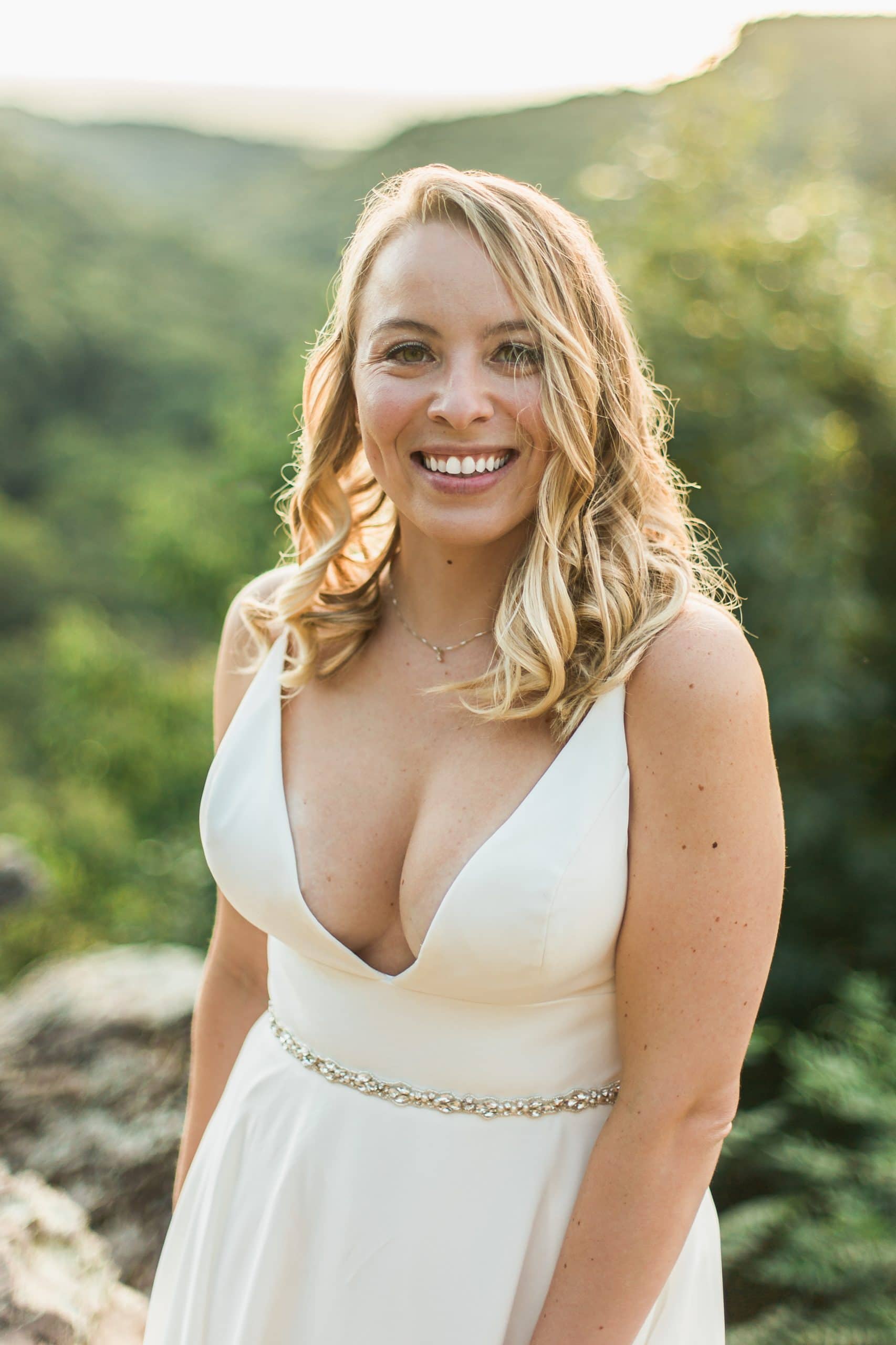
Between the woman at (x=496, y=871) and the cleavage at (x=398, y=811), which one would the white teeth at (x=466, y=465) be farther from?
the cleavage at (x=398, y=811)

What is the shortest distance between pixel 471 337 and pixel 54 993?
2.87 meters

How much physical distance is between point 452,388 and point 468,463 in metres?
0.11

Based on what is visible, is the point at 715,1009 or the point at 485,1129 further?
the point at 485,1129

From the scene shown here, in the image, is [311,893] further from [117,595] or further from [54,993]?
[117,595]

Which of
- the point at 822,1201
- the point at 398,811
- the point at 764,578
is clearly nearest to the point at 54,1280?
the point at 398,811

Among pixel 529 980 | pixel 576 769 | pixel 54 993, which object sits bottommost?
pixel 54 993

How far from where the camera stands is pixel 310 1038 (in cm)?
174

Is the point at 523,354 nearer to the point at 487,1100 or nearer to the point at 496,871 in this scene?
the point at 496,871

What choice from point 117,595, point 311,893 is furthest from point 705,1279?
point 117,595

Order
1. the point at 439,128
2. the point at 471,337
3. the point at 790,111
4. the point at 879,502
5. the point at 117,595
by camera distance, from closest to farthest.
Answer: the point at 471,337
the point at 879,502
the point at 790,111
the point at 439,128
the point at 117,595

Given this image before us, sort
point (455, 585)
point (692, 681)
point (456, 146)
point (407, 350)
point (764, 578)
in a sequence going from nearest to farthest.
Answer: point (692, 681), point (407, 350), point (455, 585), point (764, 578), point (456, 146)

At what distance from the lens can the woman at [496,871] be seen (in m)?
1.46

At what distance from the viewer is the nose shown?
5.12ft

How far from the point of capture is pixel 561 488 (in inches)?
65.2
